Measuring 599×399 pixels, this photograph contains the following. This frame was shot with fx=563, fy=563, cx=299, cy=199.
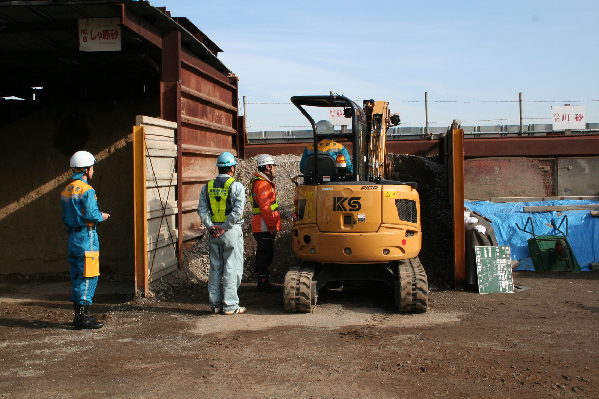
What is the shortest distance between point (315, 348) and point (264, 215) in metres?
2.97

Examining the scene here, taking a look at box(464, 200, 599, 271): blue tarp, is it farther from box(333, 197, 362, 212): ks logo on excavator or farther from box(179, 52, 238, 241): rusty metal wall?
box(179, 52, 238, 241): rusty metal wall

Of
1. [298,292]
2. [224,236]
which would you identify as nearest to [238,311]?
[298,292]

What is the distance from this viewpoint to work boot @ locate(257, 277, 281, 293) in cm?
813

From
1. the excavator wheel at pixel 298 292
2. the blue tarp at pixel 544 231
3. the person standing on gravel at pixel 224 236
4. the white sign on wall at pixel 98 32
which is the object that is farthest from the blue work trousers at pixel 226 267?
the blue tarp at pixel 544 231

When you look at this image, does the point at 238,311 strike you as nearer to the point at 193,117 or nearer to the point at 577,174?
the point at 193,117

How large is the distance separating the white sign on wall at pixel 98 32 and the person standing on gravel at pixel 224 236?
2.77m

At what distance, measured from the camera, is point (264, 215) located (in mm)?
7957

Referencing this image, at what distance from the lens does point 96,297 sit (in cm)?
814

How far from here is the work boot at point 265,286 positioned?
8.13 meters

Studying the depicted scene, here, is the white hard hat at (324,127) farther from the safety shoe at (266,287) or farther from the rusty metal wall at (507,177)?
the rusty metal wall at (507,177)

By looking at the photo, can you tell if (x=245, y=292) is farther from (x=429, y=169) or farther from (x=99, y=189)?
(x=429, y=169)

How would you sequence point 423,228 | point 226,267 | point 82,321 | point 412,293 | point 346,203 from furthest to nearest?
1. point 423,228
2. point 226,267
3. point 346,203
4. point 412,293
5. point 82,321

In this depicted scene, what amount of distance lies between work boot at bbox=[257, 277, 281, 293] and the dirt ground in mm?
232

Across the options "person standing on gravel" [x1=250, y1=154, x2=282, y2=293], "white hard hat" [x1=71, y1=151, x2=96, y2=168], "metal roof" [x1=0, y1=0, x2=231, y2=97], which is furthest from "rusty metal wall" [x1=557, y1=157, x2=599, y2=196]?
"white hard hat" [x1=71, y1=151, x2=96, y2=168]
